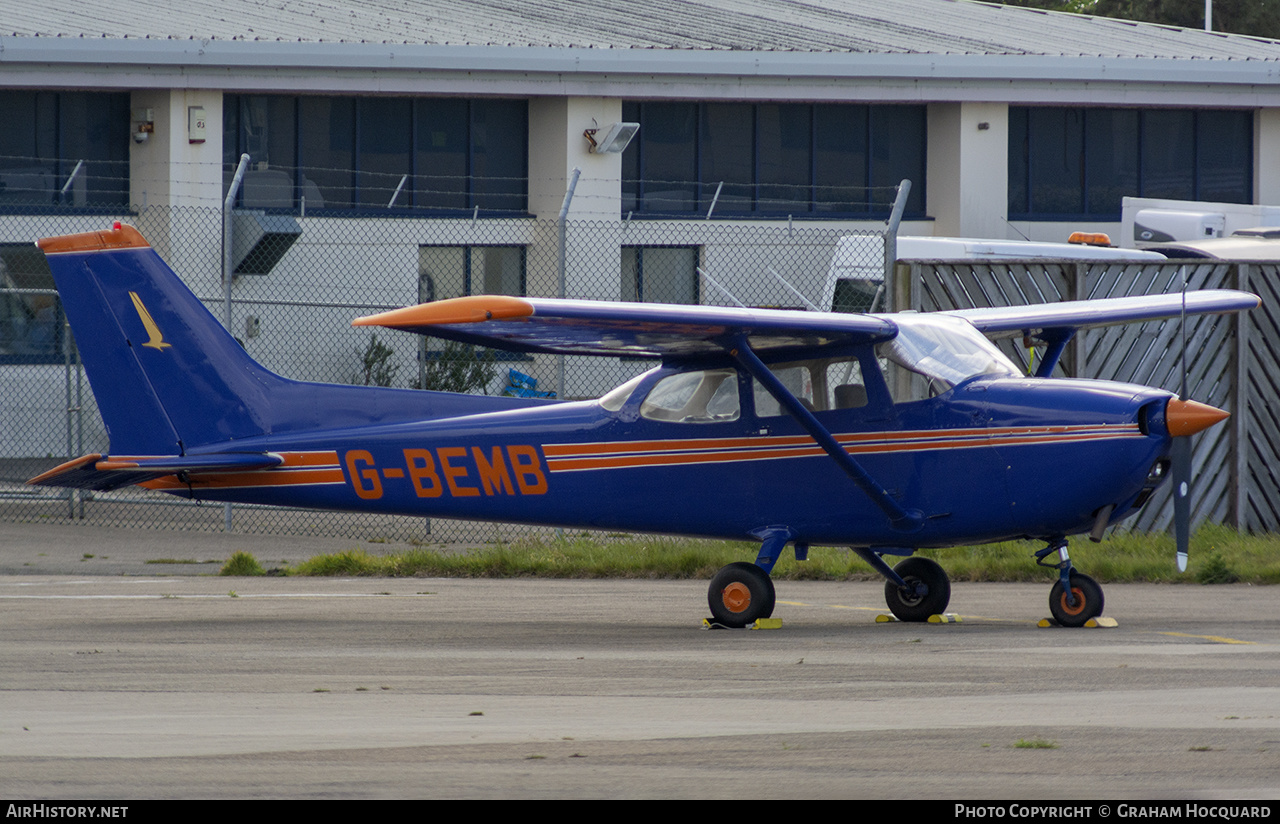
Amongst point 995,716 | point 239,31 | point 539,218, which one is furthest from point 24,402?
point 995,716

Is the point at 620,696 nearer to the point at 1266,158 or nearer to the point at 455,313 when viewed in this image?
the point at 455,313

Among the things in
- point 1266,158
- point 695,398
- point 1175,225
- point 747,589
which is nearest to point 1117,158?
point 1266,158

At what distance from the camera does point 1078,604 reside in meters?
9.24

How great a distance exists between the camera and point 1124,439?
28.9 ft

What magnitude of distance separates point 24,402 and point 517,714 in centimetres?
1491

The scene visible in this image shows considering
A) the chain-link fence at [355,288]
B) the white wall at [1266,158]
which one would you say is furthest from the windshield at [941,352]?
the white wall at [1266,158]

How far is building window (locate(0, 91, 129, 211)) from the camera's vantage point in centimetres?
2211

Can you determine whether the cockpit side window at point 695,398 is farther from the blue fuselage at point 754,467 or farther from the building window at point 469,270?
the building window at point 469,270

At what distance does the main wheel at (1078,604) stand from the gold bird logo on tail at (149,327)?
5.68 meters

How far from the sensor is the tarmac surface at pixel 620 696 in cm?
513

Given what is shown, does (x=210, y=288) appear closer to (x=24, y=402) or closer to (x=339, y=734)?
(x=24, y=402)

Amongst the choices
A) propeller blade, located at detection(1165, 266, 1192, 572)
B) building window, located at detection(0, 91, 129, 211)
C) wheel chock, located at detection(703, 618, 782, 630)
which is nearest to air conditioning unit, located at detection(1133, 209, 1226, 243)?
propeller blade, located at detection(1165, 266, 1192, 572)

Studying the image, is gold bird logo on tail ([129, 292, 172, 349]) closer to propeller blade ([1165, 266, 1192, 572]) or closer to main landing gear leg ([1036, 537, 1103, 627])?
main landing gear leg ([1036, 537, 1103, 627])

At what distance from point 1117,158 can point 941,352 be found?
70.6 feet
